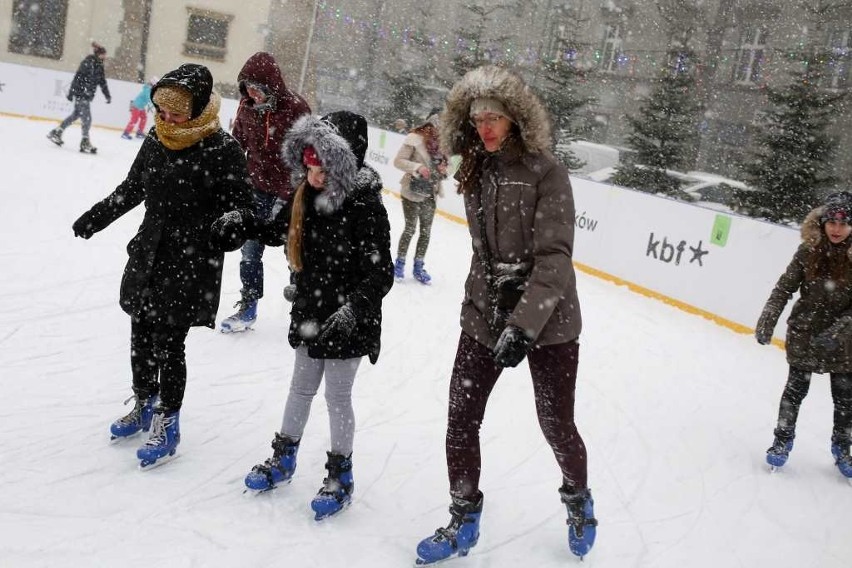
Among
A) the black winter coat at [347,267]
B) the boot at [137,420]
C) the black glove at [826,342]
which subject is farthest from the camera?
the black glove at [826,342]

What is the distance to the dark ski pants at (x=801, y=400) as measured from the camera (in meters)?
4.22

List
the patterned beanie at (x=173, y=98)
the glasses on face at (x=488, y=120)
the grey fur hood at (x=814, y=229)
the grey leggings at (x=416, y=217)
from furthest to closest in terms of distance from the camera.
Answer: the grey leggings at (x=416, y=217) < the grey fur hood at (x=814, y=229) < the patterned beanie at (x=173, y=98) < the glasses on face at (x=488, y=120)

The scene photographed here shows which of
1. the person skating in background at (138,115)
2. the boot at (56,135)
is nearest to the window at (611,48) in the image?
the person skating in background at (138,115)

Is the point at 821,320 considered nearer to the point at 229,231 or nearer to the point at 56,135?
the point at 229,231

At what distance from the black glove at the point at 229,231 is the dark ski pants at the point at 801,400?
3173mm

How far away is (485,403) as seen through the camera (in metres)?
2.77

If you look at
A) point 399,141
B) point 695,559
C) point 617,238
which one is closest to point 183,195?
point 695,559

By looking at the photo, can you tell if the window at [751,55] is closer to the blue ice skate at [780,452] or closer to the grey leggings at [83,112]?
the grey leggings at [83,112]

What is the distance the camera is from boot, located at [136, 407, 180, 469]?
3184 millimetres

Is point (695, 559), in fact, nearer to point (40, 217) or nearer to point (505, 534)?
point (505, 534)

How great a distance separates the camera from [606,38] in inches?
901

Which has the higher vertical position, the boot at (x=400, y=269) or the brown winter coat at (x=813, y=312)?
the brown winter coat at (x=813, y=312)

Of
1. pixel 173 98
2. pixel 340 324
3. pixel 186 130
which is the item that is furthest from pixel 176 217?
pixel 340 324

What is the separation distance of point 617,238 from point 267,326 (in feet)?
17.3
